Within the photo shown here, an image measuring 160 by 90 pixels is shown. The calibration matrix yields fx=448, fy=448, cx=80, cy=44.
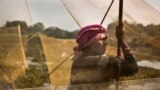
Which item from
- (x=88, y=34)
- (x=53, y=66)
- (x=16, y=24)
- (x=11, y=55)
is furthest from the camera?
(x=16, y=24)

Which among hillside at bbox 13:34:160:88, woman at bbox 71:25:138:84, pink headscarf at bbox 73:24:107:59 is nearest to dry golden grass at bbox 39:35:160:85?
hillside at bbox 13:34:160:88

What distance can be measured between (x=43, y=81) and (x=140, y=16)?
46.2 inches

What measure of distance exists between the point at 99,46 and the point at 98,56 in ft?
0.26

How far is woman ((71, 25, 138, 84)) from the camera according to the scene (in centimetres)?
327

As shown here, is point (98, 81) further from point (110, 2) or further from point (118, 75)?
point (110, 2)

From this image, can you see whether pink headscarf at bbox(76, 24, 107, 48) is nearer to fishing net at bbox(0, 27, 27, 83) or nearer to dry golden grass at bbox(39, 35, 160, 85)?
dry golden grass at bbox(39, 35, 160, 85)

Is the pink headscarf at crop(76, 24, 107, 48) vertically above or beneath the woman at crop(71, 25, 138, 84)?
above

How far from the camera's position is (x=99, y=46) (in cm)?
341

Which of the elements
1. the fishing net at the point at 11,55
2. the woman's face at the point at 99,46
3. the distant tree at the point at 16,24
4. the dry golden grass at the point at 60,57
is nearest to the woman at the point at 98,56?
the woman's face at the point at 99,46

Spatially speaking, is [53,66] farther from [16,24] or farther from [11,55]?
[16,24]

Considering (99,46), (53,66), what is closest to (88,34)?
(99,46)

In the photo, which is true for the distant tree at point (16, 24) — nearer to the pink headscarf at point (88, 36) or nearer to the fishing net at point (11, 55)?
the fishing net at point (11, 55)

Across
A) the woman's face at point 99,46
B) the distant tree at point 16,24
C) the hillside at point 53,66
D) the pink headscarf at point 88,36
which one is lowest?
the hillside at point 53,66

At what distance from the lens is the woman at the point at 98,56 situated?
129 inches
